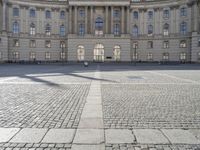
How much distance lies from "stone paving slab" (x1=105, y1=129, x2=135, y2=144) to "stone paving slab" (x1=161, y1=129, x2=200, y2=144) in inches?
40.8

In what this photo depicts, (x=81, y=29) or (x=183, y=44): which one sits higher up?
(x=81, y=29)

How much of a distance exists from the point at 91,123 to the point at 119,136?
147 centimetres

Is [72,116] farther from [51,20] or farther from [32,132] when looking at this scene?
[51,20]

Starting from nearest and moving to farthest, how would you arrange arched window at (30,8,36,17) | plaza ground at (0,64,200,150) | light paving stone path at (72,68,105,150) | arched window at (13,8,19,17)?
light paving stone path at (72,68,105,150)
plaza ground at (0,64,200,150)
arched window at (13,8,19,17)
arched window at (30,8,36,17)

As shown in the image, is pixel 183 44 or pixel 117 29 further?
pixel 117 29

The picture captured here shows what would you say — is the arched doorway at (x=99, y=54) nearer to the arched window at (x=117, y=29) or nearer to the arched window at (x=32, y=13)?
the arched window at (x=117, y=29)

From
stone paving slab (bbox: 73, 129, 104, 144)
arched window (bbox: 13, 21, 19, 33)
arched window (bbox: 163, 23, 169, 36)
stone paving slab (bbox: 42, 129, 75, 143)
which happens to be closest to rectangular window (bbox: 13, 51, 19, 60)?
arched window (bbox: 13, 21, 19, 33)

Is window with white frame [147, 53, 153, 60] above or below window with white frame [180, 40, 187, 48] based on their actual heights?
below

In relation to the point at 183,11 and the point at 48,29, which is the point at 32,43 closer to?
the point at 48,29

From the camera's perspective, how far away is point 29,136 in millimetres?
6242

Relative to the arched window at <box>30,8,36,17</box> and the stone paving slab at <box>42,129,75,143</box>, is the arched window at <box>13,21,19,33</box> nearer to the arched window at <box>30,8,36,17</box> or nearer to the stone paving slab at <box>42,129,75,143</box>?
the arched window at <box>30,8,36,17</box>

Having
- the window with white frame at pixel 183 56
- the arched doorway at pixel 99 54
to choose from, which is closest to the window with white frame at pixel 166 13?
the window with white frame at pixel 183 56

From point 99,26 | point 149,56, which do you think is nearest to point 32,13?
point 99,26

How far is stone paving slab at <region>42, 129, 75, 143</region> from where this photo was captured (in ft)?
19.6
